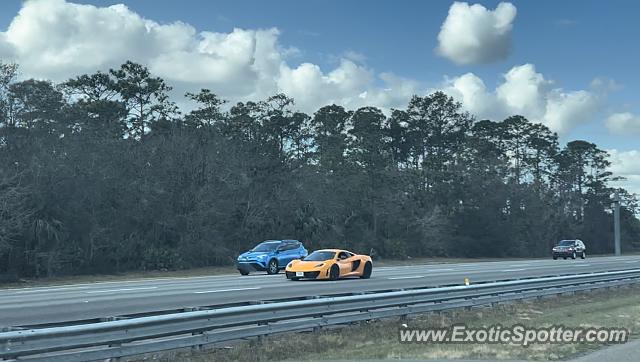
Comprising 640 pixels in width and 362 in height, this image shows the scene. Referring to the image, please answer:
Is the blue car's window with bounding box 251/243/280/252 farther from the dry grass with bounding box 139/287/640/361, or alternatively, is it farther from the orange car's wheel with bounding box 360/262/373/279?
the dry grass with bounding box 139/287/640/361

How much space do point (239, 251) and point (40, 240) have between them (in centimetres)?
1330

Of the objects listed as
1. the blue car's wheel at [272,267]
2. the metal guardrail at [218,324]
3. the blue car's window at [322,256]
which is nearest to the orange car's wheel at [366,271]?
the blue car's window at [322,256]

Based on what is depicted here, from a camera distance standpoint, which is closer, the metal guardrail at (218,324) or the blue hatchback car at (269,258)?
the metal guardrail at (218,324)

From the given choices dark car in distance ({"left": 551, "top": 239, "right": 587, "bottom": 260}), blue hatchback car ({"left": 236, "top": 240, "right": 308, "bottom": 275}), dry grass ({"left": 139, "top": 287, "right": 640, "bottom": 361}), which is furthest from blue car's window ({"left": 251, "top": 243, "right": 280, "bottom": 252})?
dark car in distance ({"left": 551, "top": 239, "right": 587, "bottom": 260})

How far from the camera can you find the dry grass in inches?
406

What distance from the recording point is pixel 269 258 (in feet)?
100

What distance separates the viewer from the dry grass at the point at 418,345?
1032 centimetres

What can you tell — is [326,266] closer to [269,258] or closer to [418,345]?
[269,258]

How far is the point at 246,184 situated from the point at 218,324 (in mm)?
35534

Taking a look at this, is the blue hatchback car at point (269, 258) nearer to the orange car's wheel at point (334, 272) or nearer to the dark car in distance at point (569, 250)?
the orange car's wheel at point (334, 272)

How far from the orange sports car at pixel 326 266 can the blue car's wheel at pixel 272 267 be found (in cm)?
487

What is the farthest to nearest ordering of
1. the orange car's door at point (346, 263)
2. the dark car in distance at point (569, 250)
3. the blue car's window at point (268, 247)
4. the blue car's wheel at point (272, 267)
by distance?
the dark car in distance at point (569, 250) → the blue car's window at point (268, 247) → the blue car's wheel at point (272, 267) → the orange car's door at point (346, 263)

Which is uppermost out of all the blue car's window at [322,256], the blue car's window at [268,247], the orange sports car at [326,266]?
the blue car's window at [268,247]

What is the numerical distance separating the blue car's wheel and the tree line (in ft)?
31.0
